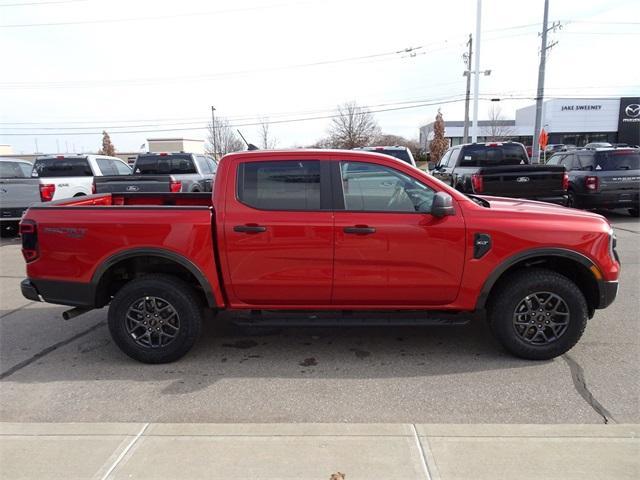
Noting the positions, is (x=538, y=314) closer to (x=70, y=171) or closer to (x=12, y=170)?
(x=70, y=171)

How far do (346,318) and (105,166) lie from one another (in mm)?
10800

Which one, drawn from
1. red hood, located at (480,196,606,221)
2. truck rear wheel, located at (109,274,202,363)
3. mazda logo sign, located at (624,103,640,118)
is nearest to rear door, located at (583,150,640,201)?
red hood, located at (480,196,606,221)

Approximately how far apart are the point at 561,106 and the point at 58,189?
6912 centimetres

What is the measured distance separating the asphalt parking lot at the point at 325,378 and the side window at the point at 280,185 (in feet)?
4.68

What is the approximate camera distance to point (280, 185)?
163 inches

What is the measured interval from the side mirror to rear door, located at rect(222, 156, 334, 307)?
864mm

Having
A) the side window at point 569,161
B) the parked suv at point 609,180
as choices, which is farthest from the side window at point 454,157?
the side window at point 569,161

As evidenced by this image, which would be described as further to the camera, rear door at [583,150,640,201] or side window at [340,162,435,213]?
rear door at [583,150,640,201]

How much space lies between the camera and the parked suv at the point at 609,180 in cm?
1167

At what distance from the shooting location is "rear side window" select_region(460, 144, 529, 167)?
12.7m
